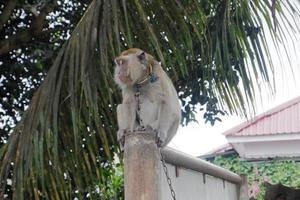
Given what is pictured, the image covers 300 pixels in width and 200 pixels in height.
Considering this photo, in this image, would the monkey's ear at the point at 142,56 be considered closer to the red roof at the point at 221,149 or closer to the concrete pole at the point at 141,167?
the concrete pole at the point at 141,167

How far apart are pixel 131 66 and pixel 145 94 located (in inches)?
9.4

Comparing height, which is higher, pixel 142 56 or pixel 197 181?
pixel 142 56

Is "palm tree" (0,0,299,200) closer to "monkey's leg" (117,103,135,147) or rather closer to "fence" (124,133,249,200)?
"monkey's leg" (117,103,135,147)

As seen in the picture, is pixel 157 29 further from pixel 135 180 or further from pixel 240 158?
pixel 240 158

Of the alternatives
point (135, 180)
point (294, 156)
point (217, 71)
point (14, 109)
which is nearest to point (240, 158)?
point (294, 156)

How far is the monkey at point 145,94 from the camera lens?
12.0ft

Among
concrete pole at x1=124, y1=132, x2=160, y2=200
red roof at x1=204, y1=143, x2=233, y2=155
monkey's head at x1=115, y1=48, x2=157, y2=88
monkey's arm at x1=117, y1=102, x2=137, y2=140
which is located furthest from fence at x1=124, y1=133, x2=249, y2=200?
red roof at x1=204, y1=143, x2=233, y2=155

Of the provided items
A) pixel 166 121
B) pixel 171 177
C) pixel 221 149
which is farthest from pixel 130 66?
pixel 221 149

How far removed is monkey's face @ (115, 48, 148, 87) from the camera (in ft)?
11.9

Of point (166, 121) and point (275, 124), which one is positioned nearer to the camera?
point (166, 121)

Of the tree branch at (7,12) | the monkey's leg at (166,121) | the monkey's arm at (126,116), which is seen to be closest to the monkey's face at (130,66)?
the monkey's arm at (126,116)

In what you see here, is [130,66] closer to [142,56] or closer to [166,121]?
[142,56]

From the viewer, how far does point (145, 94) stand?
12.5ft

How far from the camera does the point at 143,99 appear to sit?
12.5ft
